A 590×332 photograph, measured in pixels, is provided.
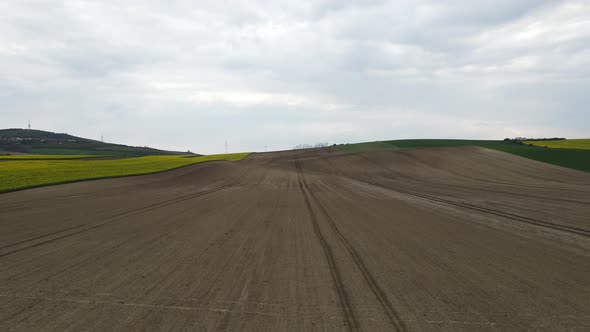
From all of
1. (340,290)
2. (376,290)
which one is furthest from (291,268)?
(376,290)

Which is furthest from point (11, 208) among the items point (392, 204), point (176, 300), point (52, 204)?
point (392, 204)

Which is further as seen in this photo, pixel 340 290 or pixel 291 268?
pixel 291 268

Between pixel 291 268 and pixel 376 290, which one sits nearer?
pixel 376 290

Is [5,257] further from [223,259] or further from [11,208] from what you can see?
[11,208]

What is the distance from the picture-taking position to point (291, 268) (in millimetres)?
7094

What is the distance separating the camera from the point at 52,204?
625 inches


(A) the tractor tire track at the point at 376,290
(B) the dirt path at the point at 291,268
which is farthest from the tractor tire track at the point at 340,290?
(A) the tractor tire track at the point at 376,290

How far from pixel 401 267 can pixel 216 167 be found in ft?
117

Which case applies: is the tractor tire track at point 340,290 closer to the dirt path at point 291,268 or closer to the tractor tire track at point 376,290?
Result: the dirt path at point 291,268

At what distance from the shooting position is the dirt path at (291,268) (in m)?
4.82

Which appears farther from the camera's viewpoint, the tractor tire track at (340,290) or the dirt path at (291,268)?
the dirt path at (291,268)

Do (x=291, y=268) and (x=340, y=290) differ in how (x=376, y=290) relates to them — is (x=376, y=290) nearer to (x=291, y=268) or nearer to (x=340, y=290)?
(x=340, y=290)

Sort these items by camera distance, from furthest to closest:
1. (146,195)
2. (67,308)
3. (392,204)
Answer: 1. (146,195)
2. (392,204)
3. (67,308)

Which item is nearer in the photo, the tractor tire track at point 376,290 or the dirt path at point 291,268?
the tractor tire track at point 376,290
